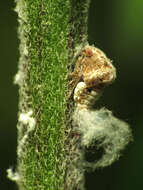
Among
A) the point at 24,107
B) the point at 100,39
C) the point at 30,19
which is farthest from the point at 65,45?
the point at 100,39

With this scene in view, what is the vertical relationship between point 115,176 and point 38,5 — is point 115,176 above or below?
below

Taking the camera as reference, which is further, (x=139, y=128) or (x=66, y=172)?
(x=139, y=128)

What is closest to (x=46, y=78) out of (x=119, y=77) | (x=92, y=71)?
(x=92, y=71)

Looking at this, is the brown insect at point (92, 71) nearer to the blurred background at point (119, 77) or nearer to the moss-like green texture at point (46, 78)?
the moss-like green texture at point (46, 78)

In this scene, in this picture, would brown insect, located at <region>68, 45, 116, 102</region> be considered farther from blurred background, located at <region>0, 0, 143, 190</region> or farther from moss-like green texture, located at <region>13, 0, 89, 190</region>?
blurred background, located at <region>0, 0, 143, 190</region>

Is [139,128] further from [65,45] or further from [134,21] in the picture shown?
[65,45]
